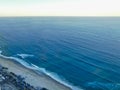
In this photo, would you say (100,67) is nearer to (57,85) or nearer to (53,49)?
(57,85)

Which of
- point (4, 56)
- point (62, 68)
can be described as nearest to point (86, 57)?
point (62, 68)

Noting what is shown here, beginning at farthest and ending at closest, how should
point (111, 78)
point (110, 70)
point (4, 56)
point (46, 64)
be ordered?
1. point (4, 56)
2. point (46, 64)
3. point (110, 70)
4. point (111, 78)

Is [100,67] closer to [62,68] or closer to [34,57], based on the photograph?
[62,68]

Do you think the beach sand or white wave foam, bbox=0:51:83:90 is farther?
white wave foam, bbox=0:51:83:90

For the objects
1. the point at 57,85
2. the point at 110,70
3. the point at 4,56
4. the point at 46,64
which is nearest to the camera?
the point at 57,85

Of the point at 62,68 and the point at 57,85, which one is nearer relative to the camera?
the point at 57,85

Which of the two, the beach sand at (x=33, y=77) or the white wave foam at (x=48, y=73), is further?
the white wave foam at (x=48, y=73)

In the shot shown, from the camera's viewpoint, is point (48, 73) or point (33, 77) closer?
point (33, 77)
